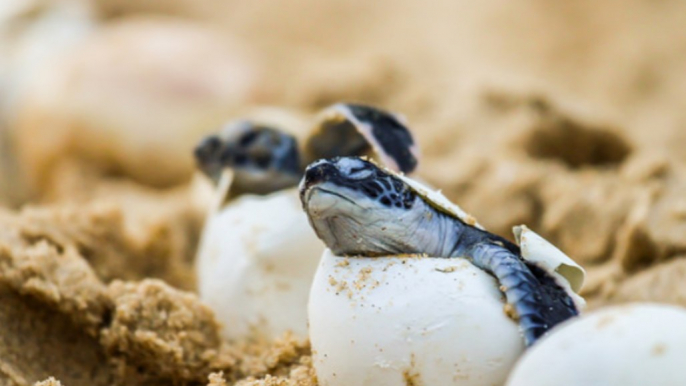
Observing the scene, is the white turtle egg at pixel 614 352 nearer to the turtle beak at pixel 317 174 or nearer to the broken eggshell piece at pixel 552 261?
the broken eggshell piece at pixel 552 261

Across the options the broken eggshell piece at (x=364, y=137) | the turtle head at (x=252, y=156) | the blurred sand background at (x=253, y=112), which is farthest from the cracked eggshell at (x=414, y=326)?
the turtle head at (x=252, y=156)

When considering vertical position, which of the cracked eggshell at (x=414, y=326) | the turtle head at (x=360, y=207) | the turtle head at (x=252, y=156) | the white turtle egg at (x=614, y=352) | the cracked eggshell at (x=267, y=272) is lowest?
the white turtle egg at (x=614, y=352)

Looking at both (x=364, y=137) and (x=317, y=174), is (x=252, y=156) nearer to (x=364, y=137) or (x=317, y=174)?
(x=364, y=137)

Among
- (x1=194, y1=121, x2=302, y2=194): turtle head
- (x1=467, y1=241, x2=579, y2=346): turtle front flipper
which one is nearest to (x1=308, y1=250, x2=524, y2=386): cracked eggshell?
(x1=467, y1=241, x2=579, y2=346): turtle front flipper

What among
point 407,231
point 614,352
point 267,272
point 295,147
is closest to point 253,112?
point 295,147

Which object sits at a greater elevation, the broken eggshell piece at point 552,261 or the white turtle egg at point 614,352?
the broken eggshell piece at point 552,261

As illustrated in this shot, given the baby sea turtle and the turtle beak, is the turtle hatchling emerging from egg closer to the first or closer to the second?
the turtle beak

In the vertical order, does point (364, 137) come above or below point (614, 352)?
above
